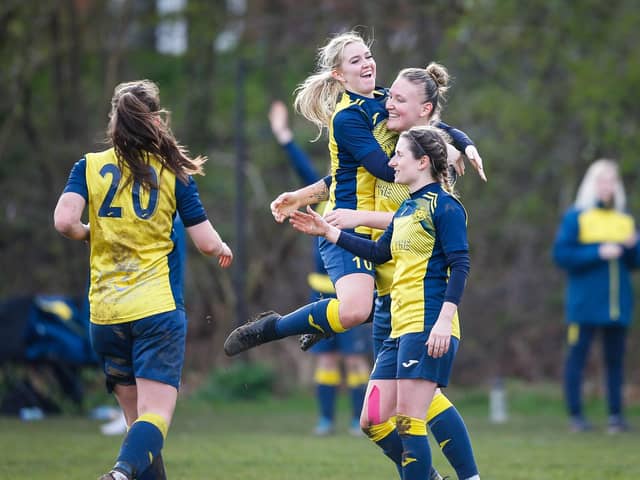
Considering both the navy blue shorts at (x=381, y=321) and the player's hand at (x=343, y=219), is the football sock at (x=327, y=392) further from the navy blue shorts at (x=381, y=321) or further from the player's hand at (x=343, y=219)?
the player's hand at (x=343, y=219)

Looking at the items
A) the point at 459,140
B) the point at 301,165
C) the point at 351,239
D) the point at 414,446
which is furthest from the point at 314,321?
the point at 301,165

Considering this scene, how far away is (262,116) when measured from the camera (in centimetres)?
1741

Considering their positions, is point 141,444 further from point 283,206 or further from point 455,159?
point 455,159

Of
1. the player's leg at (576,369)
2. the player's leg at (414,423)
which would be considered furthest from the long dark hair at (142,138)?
the player's leg at (576,369)

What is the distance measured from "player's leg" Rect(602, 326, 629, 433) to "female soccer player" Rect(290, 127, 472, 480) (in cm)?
494

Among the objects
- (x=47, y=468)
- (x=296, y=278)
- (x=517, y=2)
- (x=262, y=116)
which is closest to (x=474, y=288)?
(x=296, y=278)

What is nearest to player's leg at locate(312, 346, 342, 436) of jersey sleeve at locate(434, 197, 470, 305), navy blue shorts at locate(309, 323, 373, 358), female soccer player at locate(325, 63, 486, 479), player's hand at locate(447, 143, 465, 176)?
navy blue shorts at locate(309, 323, 373, 358)

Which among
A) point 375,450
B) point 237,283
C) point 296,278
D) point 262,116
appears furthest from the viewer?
point 262,116

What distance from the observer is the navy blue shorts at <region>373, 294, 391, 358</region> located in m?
5.36

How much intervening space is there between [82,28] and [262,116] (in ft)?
11.2

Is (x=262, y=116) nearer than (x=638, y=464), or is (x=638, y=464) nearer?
(x=638, y=464)

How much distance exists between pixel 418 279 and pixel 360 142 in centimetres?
89

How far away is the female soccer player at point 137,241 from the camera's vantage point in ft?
16.0

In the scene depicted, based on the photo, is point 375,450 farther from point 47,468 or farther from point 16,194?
point 16,194
